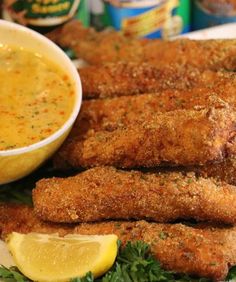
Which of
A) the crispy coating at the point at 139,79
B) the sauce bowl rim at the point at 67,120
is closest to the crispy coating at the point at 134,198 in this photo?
the sauce bowl rim at the point at 67,120

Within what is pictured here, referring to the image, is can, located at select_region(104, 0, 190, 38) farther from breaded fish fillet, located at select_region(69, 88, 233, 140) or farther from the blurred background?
breaded fish fillet, located at select_region(69, 88, 233, 140)

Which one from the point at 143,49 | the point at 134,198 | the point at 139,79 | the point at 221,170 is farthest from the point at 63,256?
the point at 143,49

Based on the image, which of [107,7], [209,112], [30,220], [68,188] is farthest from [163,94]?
[107,7]

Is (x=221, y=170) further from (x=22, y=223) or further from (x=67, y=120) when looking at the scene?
(x=22, y=223)

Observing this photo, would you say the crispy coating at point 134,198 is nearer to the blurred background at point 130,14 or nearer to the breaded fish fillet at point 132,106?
the breaded fish fillet at point 132,106

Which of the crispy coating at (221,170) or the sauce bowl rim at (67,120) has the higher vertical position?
the sauce bowl rim at (67,120)

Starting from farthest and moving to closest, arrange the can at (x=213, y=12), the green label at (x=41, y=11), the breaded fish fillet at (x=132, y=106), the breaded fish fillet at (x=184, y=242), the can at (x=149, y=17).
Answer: the can at (x=213, y=12)
the can at (x=149, y=17)
the green label at (x=41, y=11)
the breaded fish fillet at (x=132, y=106)
the breaded fish fillet at (x=184, y=242)

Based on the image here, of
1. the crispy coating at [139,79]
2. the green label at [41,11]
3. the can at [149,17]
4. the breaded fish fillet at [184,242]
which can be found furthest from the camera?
the can at [149,17]

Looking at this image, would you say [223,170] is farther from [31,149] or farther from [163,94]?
[31,149]

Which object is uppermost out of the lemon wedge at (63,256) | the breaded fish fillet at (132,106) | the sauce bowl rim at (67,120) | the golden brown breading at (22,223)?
the sauce bowl rim at (67,120)
